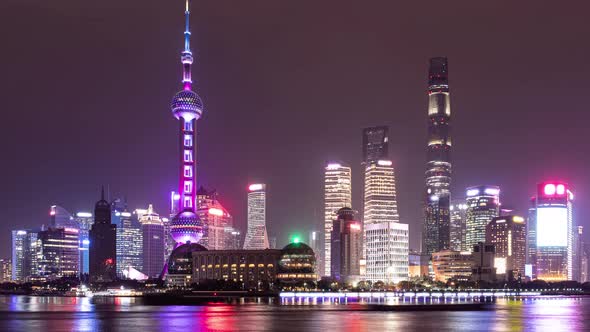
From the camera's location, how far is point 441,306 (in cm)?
19462

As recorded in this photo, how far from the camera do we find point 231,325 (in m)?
123

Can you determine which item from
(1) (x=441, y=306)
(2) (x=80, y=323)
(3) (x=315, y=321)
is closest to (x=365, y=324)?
(3) (x=315, y=321)

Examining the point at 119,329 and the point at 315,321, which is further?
the point at 315,321

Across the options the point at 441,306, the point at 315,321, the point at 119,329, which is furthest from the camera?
the point at 441,306

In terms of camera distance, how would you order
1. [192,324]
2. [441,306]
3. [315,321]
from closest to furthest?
[192,324] → [315,321] → [441,306]

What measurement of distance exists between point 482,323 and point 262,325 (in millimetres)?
34677

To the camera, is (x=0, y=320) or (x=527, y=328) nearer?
(x=527, y=328)

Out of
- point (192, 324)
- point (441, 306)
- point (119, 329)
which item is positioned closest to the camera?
point (119, 329)

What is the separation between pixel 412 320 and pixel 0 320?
223 ft

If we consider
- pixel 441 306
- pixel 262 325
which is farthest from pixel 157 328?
pixel 441 306

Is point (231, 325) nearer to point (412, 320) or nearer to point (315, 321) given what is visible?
point (315, 321)

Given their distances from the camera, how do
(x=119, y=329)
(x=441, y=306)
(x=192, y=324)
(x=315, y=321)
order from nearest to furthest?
(x=119, y=329) → (x=192, y=324) → (x=315, y=321) → (x=441, y=306)

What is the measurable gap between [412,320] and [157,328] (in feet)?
143

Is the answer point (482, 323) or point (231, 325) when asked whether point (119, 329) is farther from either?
point (482, 323)
